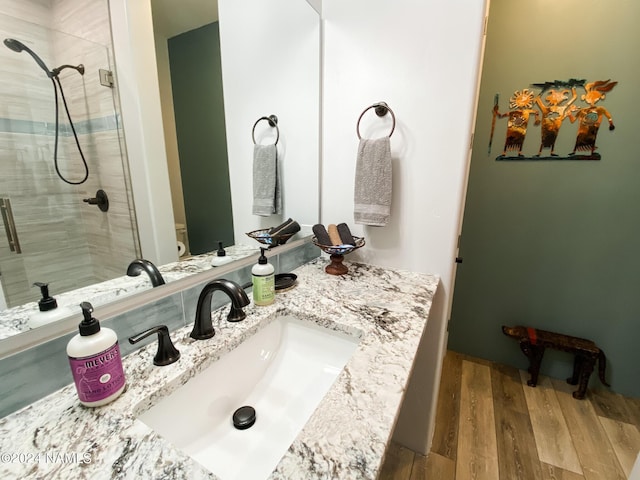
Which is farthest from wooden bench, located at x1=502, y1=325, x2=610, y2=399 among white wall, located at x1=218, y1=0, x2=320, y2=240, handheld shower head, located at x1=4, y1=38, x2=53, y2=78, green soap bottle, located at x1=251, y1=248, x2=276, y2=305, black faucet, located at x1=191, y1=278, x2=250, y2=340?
handheld shower head, located at x1=4, y1=38, x2=53, y2=78

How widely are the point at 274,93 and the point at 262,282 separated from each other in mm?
801

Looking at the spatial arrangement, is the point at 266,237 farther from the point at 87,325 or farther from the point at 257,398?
the point at 87,325

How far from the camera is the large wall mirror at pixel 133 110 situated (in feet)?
1.84

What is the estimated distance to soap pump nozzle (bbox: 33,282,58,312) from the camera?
52 centimetres

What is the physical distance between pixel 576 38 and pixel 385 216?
1509mm

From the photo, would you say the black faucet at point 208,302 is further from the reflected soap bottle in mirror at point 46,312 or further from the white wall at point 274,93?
the white wall at point 274,93

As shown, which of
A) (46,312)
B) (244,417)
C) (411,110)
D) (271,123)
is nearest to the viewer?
(46,312)

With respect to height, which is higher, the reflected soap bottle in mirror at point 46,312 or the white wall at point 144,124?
the white wall at point 144,124

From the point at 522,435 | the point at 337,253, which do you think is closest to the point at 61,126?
the point at 337,253

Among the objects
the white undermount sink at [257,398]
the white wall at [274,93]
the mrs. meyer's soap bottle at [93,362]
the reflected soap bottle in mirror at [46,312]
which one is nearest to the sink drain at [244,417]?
the white undermount sink at [257,398]

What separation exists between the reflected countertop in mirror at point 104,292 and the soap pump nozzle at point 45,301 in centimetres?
1

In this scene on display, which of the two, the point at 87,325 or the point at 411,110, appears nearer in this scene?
the point at 87,325

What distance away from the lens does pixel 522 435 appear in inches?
55.2

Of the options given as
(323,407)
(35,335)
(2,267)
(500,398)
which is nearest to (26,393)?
(35,335)
